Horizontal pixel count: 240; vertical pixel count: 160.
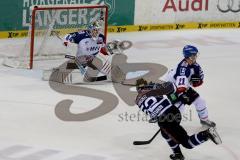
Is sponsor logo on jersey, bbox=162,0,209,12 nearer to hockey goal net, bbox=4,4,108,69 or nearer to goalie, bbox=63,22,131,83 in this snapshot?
hockey goal net, bbox=4,4,108,69

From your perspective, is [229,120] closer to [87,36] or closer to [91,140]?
[91,140]

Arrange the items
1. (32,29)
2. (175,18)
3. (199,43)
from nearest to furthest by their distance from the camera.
A: (32,29) → (199,43) → (175,18)

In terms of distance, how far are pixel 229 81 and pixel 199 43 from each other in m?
3.90

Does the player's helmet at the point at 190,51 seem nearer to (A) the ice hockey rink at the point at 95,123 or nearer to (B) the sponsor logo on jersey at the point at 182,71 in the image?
(B) the sponsor logo on jersey at the point at 182,71

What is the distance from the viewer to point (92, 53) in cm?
1331

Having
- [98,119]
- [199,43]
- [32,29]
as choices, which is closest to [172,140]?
[98,119]

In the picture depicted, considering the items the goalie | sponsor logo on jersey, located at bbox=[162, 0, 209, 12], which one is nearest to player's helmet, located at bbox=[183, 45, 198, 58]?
the goalie

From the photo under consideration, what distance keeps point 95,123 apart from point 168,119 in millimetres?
1972

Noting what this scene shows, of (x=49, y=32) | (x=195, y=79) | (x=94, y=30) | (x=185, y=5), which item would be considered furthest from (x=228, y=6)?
(x=195, y=79)

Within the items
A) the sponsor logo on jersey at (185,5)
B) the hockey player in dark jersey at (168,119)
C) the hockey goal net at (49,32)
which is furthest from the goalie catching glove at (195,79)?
the sponsor logo on jersey at (185,5)

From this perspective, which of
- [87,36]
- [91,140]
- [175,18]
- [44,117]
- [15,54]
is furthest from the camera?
[175,18]

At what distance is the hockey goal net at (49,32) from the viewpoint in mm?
14414

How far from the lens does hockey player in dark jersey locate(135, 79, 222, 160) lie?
8.90 m

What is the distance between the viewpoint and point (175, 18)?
19.2 metres
